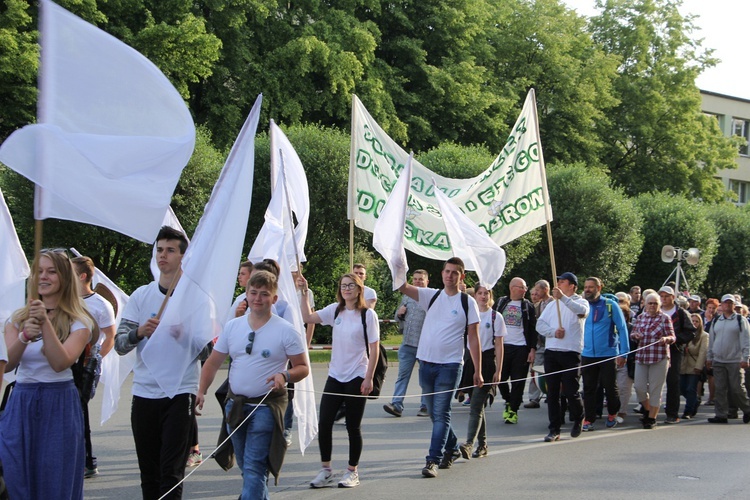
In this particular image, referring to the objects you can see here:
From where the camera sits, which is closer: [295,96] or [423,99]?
[295,96]

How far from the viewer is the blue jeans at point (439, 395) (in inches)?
337

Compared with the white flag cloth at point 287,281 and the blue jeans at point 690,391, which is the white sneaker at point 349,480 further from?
the blue jeans at point 690,391

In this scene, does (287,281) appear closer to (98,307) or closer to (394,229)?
(98,307)

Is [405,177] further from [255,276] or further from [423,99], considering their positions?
[423,99]

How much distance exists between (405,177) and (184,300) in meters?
4.33

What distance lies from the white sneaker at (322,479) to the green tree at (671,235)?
31986mm

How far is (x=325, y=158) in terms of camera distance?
25.5 meters

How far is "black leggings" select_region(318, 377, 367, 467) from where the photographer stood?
799cm

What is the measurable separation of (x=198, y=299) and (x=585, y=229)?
2809 centimetres

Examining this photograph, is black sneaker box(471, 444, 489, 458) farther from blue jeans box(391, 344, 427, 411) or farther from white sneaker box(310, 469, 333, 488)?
blue jeans box(391, 344, 427, 411)

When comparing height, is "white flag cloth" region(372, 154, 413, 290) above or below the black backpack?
above

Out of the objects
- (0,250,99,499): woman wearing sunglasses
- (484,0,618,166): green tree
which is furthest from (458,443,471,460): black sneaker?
(484,0,618,166): green tree

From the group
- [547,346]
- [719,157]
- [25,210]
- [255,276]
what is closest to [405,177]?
[547,346]

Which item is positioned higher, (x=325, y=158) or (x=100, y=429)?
(x=325, y=158)
